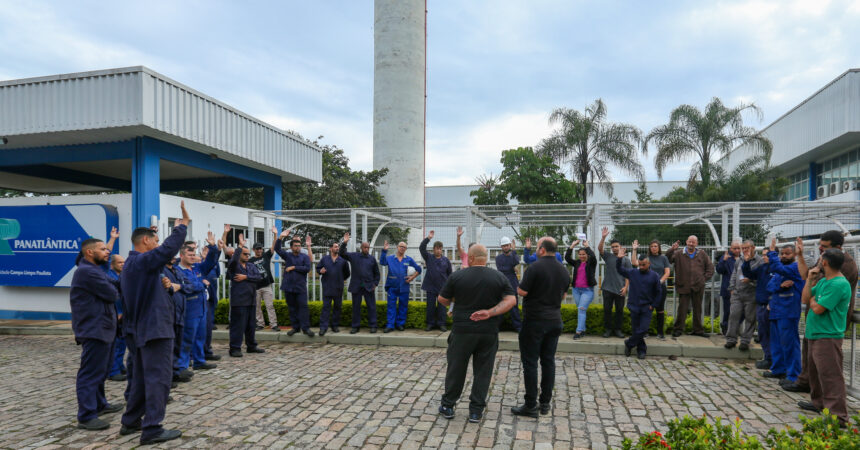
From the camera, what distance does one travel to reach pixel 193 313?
744cm

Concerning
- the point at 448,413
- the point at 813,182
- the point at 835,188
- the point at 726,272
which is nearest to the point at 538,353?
the point at 448,413

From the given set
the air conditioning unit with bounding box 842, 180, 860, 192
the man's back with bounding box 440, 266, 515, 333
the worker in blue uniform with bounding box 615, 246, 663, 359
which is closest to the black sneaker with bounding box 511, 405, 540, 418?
the man's back with bounding box 440, 266, 515, 333

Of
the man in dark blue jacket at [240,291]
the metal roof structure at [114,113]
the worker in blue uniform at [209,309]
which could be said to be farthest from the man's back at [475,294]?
the metal roof structure at [114,113]

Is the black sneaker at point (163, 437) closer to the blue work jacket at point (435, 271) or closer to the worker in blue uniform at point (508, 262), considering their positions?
the blue work jacket at point (435, 271)

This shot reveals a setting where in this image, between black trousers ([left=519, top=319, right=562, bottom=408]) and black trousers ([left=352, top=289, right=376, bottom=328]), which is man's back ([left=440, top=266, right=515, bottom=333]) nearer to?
black trousers ([left=519, top=319, right=562, bottom=408])

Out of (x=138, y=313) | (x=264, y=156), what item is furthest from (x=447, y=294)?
(x=264, y=156)

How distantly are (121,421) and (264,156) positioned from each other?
1085 cm

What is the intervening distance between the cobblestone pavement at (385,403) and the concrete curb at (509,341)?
359mm

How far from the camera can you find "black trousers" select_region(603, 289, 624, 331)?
31.1 ft

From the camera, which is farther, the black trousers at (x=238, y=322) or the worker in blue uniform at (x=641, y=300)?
the black trousers at (x=238, y=322)

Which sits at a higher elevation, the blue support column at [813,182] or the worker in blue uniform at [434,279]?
the blue support column at [813,182]

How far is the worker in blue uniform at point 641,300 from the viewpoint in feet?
27.3

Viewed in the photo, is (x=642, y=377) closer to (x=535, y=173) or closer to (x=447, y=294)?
(x=447, y=294)

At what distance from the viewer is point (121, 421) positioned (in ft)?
16.8
